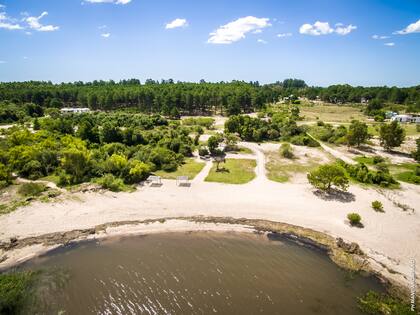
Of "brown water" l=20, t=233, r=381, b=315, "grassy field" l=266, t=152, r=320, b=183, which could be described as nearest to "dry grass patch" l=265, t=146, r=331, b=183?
"grassy field" l=266, t=152, r=320, b=183

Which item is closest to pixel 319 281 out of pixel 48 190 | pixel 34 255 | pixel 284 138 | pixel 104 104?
pixel 34 255

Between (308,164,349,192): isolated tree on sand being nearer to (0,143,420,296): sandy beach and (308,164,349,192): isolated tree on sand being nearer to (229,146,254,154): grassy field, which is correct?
(0,143,420,296): sandy beach

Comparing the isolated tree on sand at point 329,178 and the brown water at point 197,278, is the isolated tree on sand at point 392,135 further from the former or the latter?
the brown water at point 197,278

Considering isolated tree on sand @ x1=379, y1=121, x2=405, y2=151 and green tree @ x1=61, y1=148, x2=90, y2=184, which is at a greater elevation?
isolated tree on sand @ x1=379, y1=121, x2=405, y2=151

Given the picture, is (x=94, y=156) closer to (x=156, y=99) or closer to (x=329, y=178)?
(x=329, y=178)

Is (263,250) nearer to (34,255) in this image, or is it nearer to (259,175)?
(259,175)

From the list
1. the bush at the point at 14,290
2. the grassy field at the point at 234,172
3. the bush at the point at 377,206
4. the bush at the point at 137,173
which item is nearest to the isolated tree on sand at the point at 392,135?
the grassy field at the point at 234,172

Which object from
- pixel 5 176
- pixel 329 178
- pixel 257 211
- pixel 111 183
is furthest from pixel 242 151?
pixel 5 176
